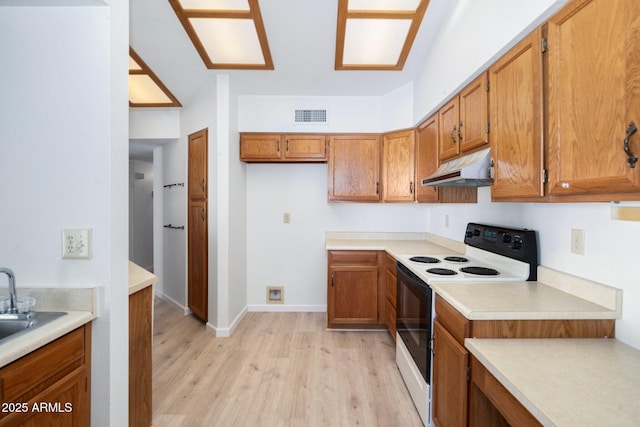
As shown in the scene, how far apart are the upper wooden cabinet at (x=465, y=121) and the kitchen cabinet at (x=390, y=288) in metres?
1.07

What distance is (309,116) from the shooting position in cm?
323

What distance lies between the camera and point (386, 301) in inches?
112

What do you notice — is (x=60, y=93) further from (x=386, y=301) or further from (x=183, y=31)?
(x=386, y=301)

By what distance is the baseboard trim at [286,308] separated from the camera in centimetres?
346

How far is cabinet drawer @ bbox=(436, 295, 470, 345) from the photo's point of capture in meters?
1.22

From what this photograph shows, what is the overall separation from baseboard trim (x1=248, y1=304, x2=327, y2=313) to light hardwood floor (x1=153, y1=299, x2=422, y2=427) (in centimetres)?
32

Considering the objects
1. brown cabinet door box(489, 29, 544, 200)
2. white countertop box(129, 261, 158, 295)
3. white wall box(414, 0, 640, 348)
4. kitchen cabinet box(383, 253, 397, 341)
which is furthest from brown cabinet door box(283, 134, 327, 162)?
white countertop box(129, 261, 158, 295)

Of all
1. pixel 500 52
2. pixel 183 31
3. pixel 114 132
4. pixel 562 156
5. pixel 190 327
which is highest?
pixel 183 31

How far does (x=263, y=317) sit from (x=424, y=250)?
1.97 m

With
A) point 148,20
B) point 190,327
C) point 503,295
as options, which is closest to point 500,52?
point 503,295

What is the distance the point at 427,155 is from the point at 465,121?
0.67m

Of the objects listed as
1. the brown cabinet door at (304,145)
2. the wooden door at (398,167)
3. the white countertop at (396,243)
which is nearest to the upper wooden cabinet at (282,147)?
the brown cabinet door at (304,145)

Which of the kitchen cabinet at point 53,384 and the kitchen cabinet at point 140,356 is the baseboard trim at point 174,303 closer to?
the kitchen cabinet at point 140,356

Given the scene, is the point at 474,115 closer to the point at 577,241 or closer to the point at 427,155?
the point at 427,155
